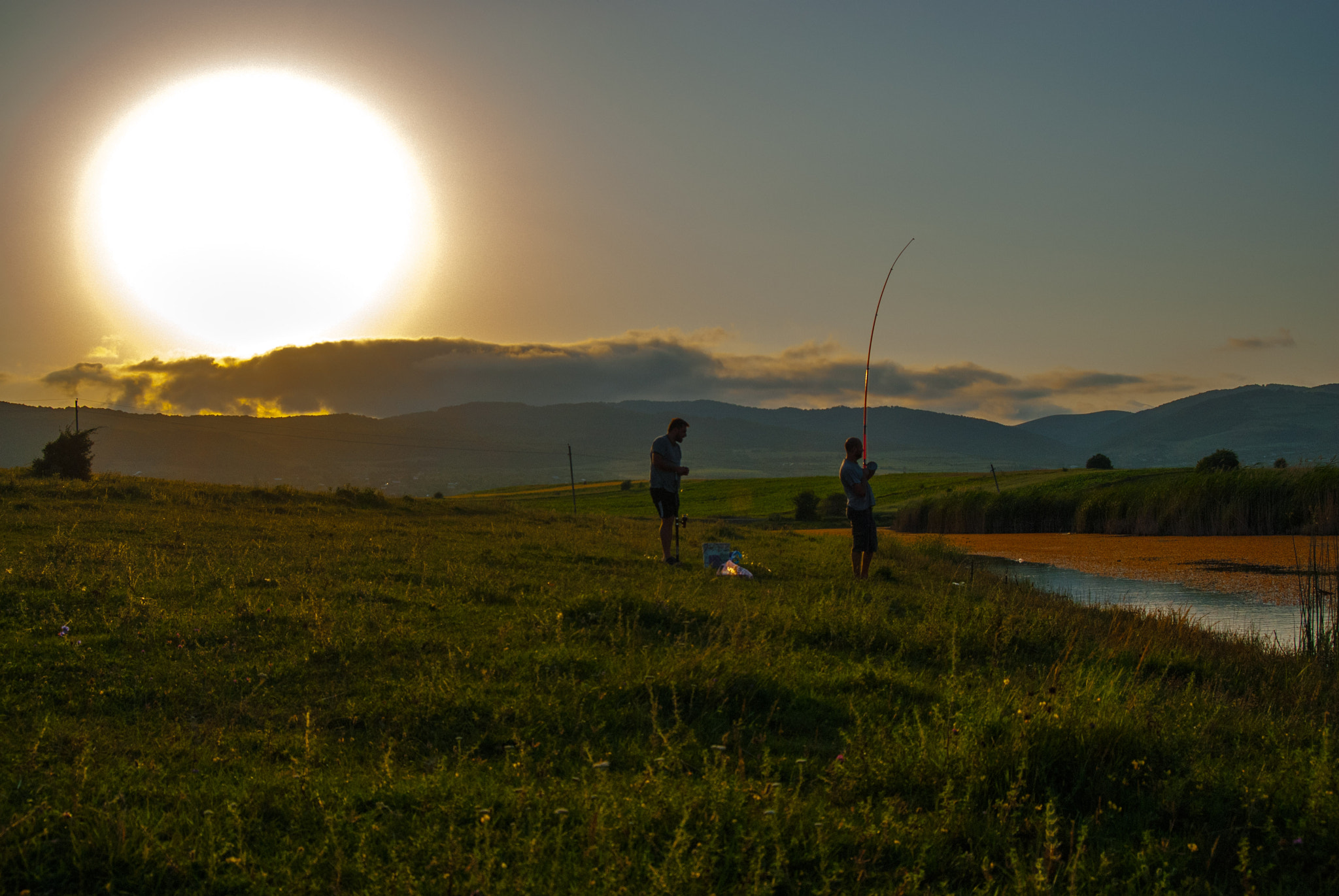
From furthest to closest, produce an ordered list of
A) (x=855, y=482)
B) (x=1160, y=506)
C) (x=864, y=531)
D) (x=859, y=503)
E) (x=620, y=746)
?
(x=1160, y=506) → (x=864, y=531) → (x=859, y=503) → (x=855, y=482) → (x=620, y=746)

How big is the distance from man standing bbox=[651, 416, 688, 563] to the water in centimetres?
731

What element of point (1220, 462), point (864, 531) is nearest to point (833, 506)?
point (1220, 462)

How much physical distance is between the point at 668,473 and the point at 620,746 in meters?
8.15

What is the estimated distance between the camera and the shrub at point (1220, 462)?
3659 cm

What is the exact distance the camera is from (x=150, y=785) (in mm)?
4348

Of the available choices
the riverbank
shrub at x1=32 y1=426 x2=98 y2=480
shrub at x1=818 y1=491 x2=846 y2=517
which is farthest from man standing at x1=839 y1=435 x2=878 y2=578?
shrub at x1=818 y1=491 x2=846 y2=517

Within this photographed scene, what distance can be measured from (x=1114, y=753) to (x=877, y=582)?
846 cm

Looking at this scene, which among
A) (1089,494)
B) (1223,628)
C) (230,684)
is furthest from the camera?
(1089,494)

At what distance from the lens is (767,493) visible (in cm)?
7788

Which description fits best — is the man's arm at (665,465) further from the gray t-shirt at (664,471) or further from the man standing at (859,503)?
the man standing at (859,503)

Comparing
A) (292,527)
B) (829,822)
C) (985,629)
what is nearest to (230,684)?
(829,822)

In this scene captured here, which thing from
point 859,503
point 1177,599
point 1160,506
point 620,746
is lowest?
point 1177,599

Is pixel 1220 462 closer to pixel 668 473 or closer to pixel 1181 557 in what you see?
pixel 1181 557

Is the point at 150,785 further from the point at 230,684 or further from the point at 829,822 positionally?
the point at 829,822
